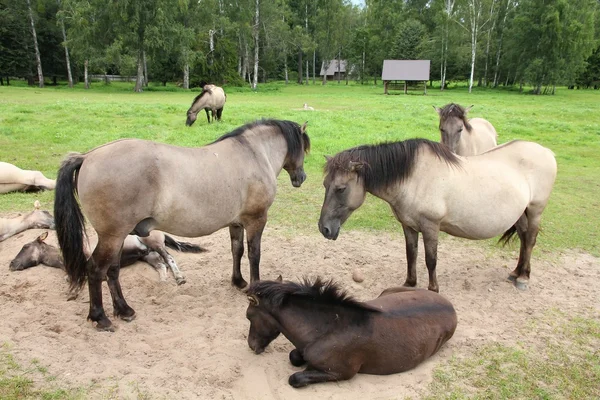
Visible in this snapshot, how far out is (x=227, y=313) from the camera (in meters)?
4.86

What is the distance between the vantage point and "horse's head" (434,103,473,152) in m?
8.42

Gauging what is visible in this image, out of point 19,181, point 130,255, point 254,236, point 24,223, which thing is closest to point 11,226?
point 24,223

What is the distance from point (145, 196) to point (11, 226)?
12.6 feet

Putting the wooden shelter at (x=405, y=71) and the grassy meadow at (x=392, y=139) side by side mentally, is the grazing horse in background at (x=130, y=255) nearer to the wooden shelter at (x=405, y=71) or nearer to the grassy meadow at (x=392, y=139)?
the grassy meadow at (x=392, y=139)

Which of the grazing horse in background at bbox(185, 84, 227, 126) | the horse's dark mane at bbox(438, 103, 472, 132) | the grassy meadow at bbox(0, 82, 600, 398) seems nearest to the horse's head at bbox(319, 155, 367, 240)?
the grassy meadow at bbox(0, 82, 600, 398)

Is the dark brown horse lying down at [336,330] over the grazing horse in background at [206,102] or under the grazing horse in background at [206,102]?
under

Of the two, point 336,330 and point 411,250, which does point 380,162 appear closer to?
point 411,250

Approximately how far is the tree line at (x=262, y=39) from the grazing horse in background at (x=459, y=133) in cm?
3201

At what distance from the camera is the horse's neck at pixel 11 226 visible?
657cm

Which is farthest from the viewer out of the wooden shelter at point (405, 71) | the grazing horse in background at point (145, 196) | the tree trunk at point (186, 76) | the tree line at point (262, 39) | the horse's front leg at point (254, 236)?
the wooden shelter at point (405, 71)

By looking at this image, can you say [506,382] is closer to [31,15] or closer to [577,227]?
[577,227]

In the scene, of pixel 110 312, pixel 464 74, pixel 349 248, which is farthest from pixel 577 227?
pixel 464 74

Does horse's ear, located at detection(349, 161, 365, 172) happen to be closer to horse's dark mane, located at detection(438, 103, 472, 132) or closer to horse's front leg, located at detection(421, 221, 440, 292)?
horse's front leg, located at detection(421, 221, 440, 292)

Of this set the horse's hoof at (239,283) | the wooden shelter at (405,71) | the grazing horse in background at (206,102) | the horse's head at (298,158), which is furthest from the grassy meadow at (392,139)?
the wooden shelter at (405,71)
